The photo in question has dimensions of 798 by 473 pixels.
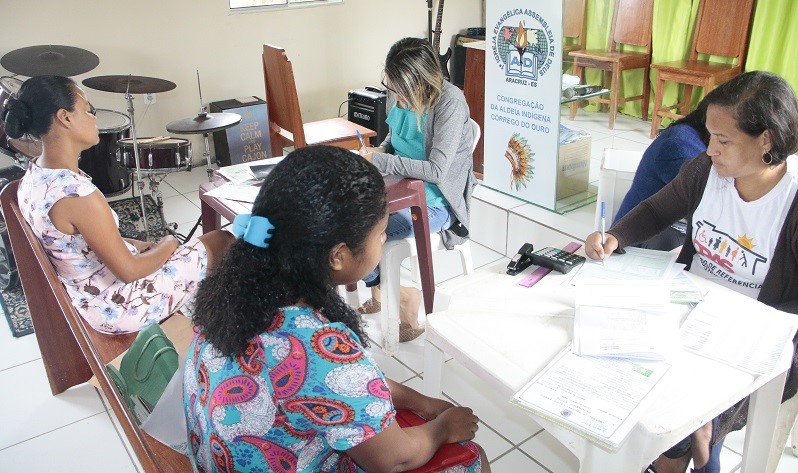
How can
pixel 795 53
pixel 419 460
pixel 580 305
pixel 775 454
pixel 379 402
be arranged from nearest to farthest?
pixel 379 402
pixel 419 460
pixel 580 305
pixel 775 454
pixel 795 53

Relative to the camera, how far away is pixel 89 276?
204cm

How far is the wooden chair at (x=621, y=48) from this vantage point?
14.0 ft

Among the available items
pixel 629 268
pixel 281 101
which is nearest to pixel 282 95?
pixel 281 101

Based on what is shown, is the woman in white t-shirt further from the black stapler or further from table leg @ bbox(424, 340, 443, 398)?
table leg @ bbox(424, 340, 443, 398)

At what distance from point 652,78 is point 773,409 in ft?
12.5

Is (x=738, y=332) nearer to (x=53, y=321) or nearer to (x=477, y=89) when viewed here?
(x=53, y=321)

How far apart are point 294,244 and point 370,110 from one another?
3.99 metres

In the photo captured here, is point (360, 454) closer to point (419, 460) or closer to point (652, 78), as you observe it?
point (419, 460)

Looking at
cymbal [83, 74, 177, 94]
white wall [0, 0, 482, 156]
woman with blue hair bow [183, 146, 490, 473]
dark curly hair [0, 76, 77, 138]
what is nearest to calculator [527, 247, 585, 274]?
woman with blue hair bow [183, 146, 490, 473]

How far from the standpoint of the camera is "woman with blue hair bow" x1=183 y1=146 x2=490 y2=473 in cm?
105

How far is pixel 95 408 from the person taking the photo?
238 centimetres

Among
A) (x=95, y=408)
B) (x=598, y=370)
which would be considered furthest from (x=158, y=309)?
(x=598, y=370)

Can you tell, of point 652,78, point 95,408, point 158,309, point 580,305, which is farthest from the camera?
point 652,78

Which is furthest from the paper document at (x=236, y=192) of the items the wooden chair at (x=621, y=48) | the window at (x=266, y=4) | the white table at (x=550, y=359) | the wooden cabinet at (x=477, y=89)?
the window at (x=266, y=4)
